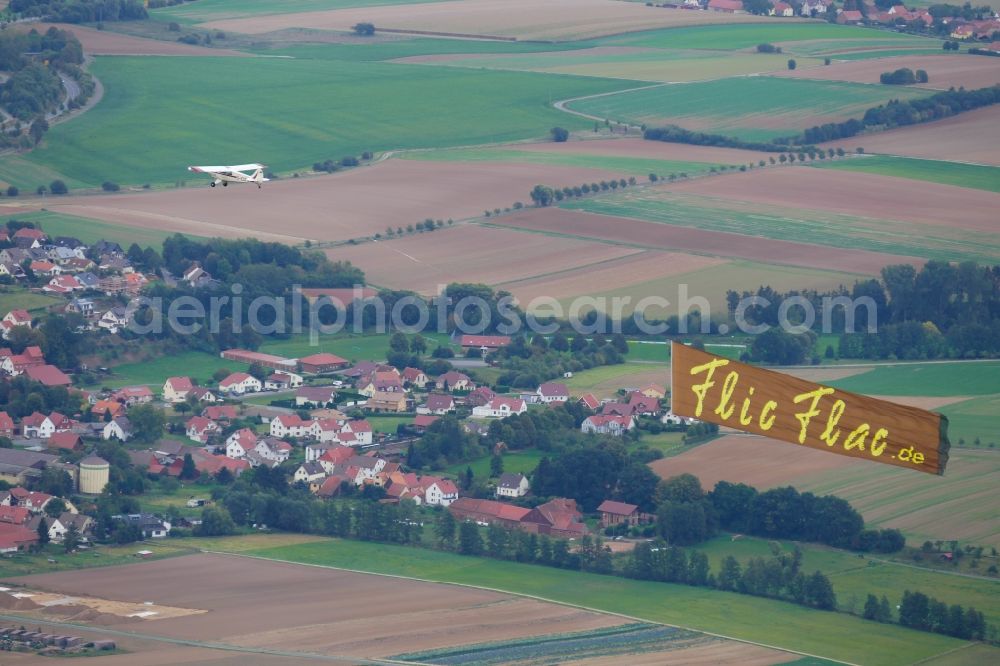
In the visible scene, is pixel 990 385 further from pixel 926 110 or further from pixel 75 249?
pixel 926 110

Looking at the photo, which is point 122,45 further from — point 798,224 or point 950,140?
point 798,224

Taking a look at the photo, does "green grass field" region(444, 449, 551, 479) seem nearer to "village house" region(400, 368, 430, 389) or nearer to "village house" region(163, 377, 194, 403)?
"village house" region(400, 368, 430, 389)

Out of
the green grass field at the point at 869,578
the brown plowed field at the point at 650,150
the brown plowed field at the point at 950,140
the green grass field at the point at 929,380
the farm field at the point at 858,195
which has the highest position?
the brown plowed field at the point at 950,140

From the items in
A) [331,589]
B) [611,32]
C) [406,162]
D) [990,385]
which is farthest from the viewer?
[611,32]

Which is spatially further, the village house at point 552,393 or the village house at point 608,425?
the village house at point 552,393

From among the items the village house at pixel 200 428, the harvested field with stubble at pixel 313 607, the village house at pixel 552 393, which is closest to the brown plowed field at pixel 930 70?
the village house at pixel 552 393

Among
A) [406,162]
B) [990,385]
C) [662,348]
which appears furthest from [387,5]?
[990,385]

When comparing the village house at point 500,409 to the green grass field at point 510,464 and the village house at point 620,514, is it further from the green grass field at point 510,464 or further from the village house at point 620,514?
the village house at point 620,514
